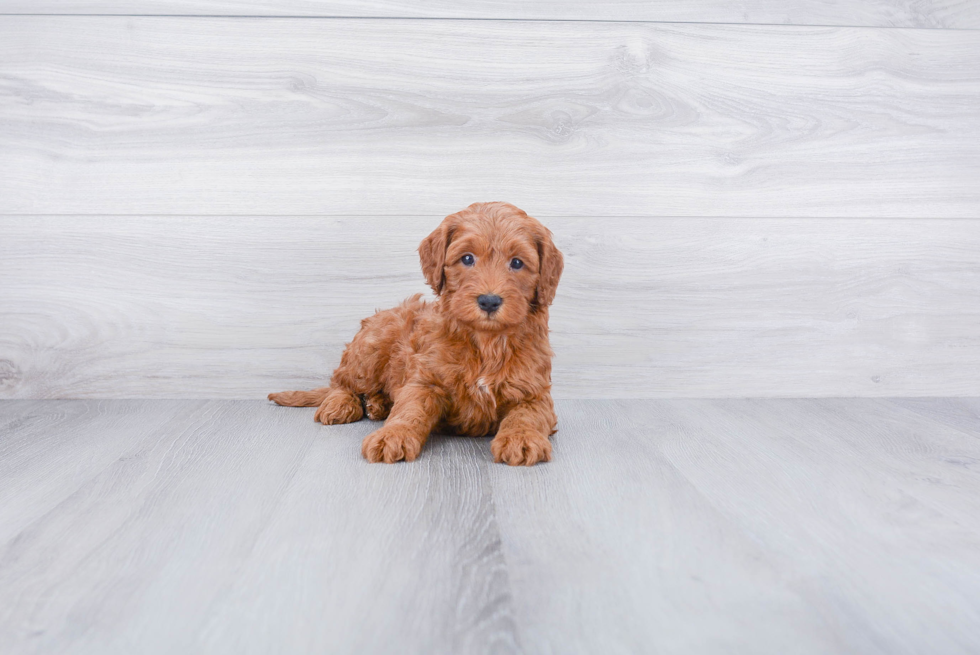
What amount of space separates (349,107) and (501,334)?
1.13 m

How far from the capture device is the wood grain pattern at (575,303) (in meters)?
2.44

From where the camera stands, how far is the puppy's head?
5.82 feet

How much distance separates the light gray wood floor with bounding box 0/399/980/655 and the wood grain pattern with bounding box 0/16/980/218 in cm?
92

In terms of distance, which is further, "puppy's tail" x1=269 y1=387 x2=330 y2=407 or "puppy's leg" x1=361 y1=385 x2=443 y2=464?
"puppy's tail" x1=269 y1=387 x2=330 y2=407

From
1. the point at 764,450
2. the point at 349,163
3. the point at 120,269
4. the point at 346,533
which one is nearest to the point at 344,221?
the point at 349,163

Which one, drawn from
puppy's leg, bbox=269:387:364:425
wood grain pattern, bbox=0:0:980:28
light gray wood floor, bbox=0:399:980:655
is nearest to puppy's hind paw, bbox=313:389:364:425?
puppy's leg, bbox=269:387:364:425

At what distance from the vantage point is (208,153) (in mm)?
2422

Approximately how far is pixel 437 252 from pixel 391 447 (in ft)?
1.83

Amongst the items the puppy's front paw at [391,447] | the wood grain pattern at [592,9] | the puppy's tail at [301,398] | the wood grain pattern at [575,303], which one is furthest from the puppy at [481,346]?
the wood grain pattern at [592,9]

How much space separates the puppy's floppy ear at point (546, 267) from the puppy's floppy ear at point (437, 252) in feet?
0.81

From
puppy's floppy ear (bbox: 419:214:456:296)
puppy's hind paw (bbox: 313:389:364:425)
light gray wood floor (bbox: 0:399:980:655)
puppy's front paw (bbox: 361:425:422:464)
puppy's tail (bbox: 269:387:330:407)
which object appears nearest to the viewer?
light gray wood floor (bbox: 0:399:980:655)

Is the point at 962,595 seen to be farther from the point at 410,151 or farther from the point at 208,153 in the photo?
the point at 208,153

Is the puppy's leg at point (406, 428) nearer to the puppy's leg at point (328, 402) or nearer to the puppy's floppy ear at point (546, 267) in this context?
the puppy's leg at point (328, 402)

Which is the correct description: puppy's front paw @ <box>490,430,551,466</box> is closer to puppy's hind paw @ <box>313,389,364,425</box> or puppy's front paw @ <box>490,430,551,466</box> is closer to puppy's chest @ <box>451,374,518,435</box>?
puppy's chest @ <box>451,374,518,435</box>
